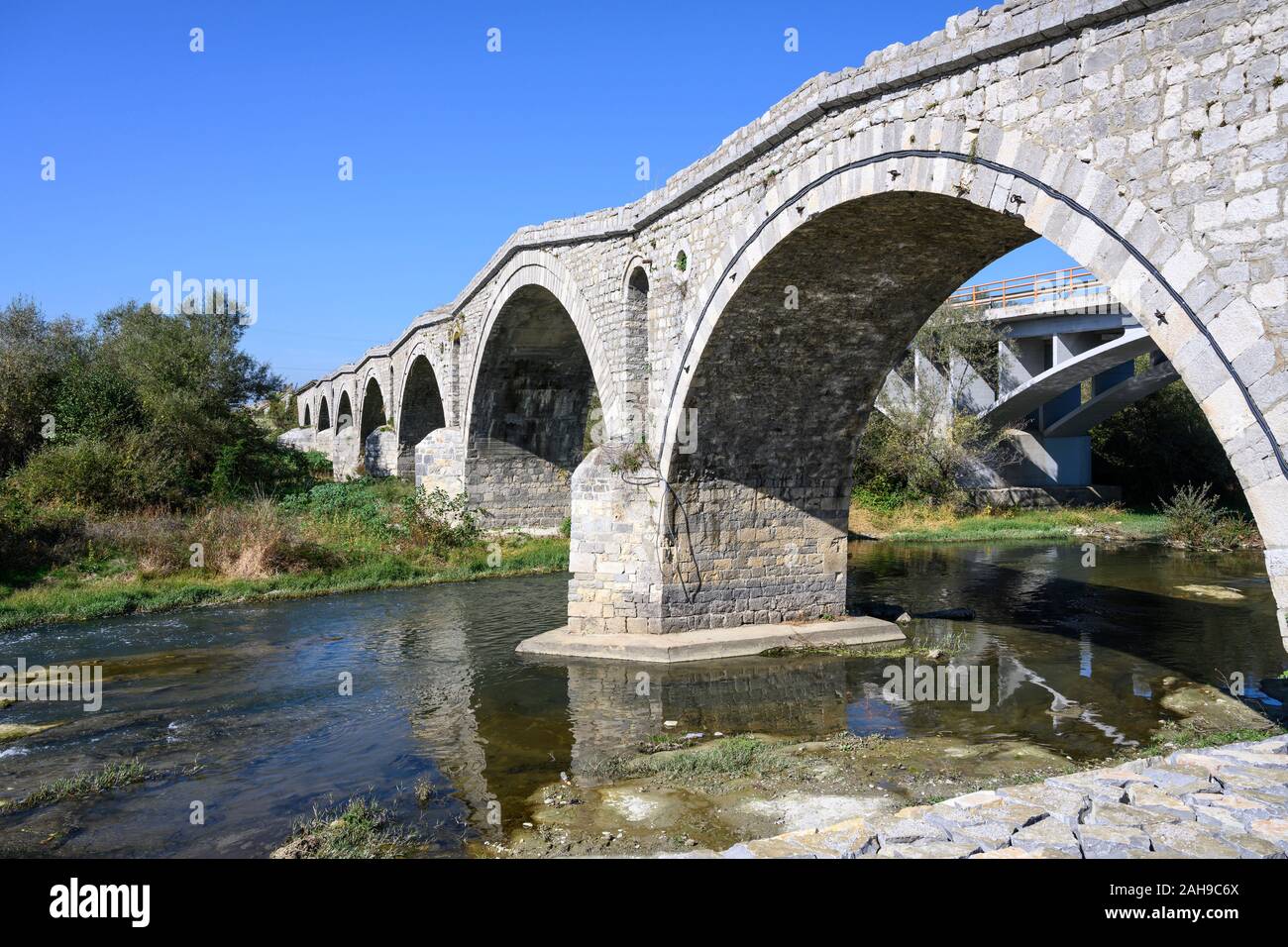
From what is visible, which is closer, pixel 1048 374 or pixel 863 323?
pixel 863 323

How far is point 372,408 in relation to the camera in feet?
118

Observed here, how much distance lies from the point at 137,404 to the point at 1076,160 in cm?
2009

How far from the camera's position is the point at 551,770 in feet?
25.3

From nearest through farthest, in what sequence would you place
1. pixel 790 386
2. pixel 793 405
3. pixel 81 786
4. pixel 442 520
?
pixel 81 786 → pixel 790 386 → pixel 793 405 → pixel 442 520

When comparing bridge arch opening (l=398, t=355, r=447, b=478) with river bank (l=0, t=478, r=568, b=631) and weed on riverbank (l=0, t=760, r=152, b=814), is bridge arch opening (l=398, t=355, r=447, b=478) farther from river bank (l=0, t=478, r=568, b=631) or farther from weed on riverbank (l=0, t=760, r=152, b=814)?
weed on riverbank (l=0, t=760, r=152, b=814)

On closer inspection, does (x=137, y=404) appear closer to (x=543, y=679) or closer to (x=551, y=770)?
(x=543, y=679)

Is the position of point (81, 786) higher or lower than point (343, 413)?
lower

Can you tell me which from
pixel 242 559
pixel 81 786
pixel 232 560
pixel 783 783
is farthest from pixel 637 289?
pixel 232 560

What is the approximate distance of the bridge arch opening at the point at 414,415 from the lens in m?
28.8

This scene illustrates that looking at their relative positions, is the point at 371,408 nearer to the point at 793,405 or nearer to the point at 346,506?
the point at 346,506

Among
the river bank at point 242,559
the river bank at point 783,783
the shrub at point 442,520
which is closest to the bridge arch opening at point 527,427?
the shrub at point 442,520

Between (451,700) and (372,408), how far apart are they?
91.9ft

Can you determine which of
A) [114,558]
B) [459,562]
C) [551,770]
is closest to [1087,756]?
[551,770]

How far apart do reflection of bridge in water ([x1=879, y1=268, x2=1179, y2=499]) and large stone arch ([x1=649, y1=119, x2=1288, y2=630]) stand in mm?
10107
